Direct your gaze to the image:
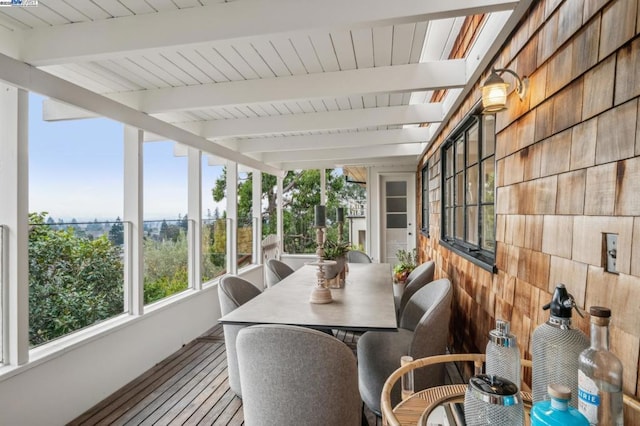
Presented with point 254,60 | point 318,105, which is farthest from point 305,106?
point 254,60

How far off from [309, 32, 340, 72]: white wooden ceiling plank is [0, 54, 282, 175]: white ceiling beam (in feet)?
5.73

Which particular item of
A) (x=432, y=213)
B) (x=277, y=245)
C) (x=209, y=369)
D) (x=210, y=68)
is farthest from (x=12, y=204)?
(x=277, y=245)

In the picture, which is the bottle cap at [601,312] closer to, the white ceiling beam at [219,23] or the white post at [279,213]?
the white ceiling beam at [219,23]

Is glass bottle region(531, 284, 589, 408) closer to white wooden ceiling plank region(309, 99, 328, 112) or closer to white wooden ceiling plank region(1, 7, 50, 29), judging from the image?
white wooden ceiling plank region(1, 7, 50, 29)

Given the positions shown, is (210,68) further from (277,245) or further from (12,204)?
(277,245)

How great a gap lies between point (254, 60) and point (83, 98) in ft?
4.26

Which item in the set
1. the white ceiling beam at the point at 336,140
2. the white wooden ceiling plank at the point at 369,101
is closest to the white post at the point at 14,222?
the white wooden ceiling plank at the point at 369,101

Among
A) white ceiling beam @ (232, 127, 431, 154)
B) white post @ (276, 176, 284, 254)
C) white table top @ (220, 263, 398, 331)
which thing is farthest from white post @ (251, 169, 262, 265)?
white table top @ (220, 263, 398, 331)

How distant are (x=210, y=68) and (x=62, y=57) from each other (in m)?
0.96

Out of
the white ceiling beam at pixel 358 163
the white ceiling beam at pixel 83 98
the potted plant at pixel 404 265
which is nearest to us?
the white ceiling beam at pixel 83 98

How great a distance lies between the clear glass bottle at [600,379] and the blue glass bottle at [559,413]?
0.12 metres

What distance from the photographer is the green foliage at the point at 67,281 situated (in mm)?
2377

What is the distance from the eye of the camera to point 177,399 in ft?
8.84

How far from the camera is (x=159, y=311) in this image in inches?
138
